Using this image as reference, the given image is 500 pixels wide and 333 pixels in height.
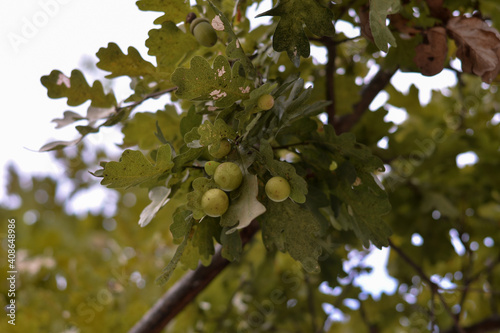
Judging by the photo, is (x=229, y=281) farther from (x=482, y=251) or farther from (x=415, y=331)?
(x=482, y=251)

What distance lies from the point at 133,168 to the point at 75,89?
0.40m

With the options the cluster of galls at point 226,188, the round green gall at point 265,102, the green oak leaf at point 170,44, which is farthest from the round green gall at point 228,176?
the green oak leaf at point 170,44

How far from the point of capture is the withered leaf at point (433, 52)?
3.17ft

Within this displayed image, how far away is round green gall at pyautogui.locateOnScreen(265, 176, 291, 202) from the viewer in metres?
0.70

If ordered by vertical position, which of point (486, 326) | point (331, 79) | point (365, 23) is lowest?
point (486, 326)

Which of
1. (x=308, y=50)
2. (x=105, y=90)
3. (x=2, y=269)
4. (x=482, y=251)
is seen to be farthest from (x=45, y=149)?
(x=482, y=251)

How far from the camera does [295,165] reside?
0.85m

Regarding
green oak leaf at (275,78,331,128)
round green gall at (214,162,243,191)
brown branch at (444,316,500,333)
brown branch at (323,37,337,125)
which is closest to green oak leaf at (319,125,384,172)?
green oak leaf at (275,78,331,128)

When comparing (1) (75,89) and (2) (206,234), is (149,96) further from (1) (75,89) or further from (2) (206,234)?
(2) (206,234)

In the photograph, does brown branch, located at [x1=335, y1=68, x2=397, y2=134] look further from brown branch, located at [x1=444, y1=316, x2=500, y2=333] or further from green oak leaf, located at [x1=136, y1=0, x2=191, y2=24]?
brown branch, located at [x1=444, y1=316, x2=500, y2=333]

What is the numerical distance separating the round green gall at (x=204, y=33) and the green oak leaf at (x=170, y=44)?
5cm

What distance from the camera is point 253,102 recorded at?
72 cm

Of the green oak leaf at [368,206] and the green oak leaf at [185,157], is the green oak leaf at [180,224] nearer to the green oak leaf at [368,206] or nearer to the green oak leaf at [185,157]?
the green oak leaf at [185,157]

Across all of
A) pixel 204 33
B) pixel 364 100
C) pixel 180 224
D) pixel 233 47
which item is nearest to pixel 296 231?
pixel 180 224
